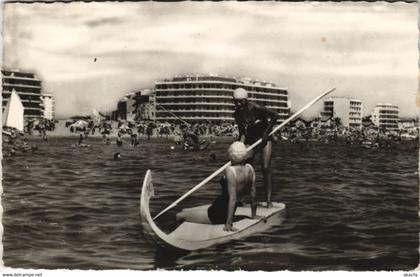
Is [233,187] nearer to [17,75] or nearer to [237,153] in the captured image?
[237,153]

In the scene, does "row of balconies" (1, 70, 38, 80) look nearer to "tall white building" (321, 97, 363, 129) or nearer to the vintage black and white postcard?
the vintage black and white postcard

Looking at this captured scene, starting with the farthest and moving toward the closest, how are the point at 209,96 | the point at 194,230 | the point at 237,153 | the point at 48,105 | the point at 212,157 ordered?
the point at 48,105
the point at 212,157
the point at 209,96
the point at 194,230
the point at 237,153

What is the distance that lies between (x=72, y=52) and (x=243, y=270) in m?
2.23

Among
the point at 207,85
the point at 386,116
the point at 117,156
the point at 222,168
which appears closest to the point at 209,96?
the point at 207,85

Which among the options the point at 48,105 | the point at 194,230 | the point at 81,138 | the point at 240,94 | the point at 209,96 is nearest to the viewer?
the point at 194,230

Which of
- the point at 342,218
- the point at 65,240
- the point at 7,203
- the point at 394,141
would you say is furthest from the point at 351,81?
the point at 7,203

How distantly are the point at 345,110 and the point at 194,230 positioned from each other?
1723mm

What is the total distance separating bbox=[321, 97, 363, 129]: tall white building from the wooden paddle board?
3.39 ft

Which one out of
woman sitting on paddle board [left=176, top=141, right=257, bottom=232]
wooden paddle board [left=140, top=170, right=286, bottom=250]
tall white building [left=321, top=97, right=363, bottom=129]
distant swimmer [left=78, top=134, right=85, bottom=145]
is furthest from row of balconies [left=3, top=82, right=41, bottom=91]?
tall white building [left=321, top=97, right=363, bottom=129]

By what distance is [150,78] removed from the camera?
16.4 feet

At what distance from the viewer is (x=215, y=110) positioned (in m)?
5.14

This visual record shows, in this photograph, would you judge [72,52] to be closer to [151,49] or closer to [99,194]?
[151,49]

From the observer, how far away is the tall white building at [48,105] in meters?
4.99

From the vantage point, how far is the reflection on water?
4496mm
